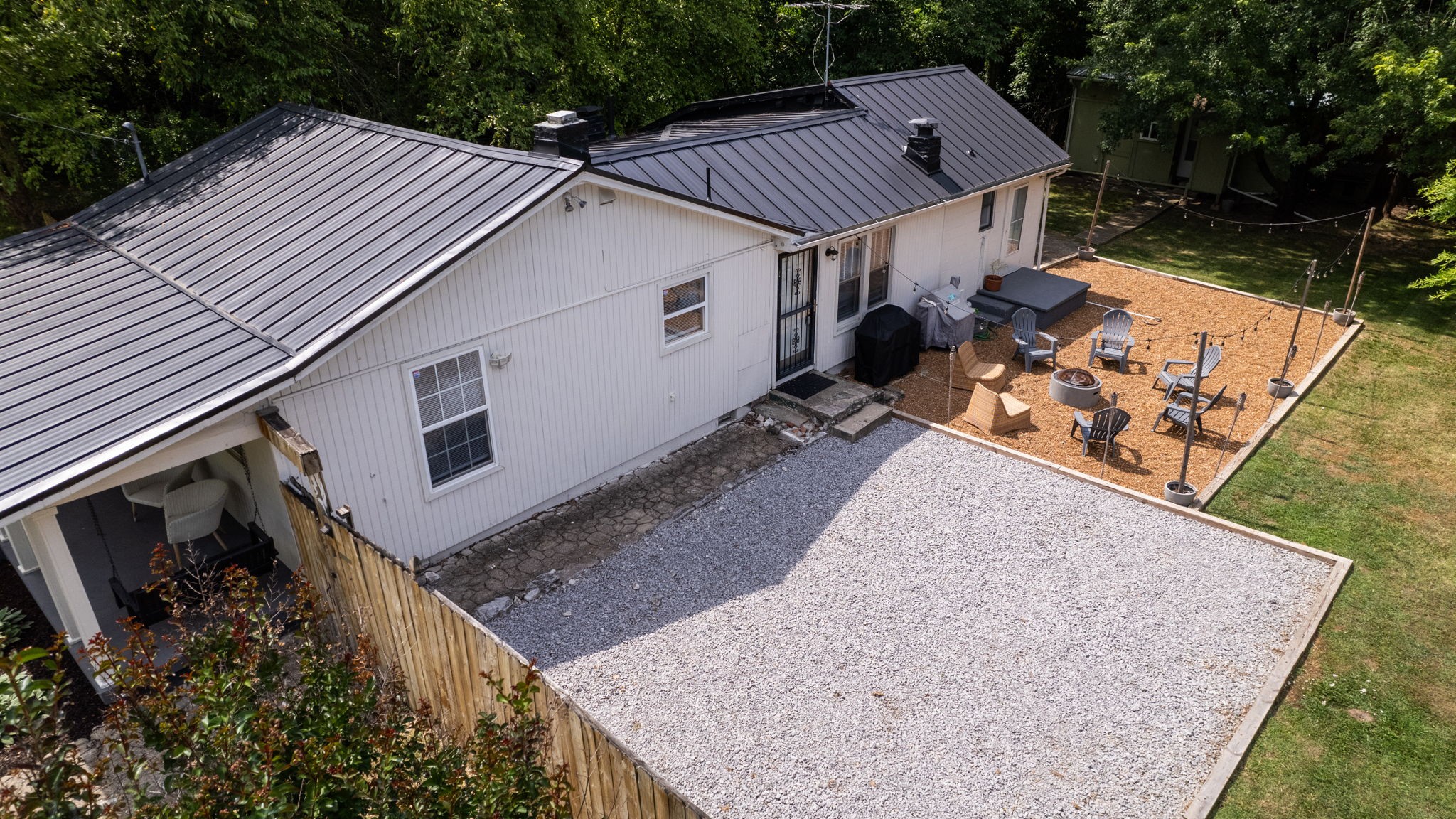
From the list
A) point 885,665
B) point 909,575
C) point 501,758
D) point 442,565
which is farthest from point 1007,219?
point 501,758

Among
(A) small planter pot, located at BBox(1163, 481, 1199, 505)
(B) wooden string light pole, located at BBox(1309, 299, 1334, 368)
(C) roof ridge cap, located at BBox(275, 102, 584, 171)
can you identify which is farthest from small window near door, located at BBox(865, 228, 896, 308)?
(B) wooden string light pole, located at BBox(1309, 299, 1334, 368)

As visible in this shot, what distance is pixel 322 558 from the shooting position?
24.5 feet

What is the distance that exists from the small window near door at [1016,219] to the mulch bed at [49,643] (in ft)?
54.8

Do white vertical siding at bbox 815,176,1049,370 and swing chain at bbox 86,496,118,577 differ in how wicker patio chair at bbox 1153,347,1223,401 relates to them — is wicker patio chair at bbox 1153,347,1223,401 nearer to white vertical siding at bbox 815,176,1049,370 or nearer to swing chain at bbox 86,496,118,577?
white vertical siding at bbox 815,176,1049,370

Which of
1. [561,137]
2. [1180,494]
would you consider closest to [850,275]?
[1180,494]

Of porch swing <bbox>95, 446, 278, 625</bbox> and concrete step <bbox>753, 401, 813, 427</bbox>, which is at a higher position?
porch swing <bbox>95, 446, 278, 625</bbox>

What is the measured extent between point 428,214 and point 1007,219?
12897 mm

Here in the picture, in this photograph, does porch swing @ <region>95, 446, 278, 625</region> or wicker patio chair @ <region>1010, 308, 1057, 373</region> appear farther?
wicker patio chair @ <region>1010, 308, 1057, 373</region>

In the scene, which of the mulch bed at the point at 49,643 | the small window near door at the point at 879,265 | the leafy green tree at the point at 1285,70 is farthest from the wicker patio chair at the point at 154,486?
the leafy green tree at the point at 1285,70

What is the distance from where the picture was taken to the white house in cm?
736

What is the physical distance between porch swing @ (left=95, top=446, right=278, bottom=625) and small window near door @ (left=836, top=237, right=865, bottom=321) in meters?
8.80

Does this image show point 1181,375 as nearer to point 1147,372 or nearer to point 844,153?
point 1147,372

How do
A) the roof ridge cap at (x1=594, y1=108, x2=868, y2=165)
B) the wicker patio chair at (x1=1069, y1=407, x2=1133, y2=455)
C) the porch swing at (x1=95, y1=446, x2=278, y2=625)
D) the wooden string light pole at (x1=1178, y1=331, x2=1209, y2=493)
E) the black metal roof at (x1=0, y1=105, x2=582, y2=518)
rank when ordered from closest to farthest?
the black metal roof at (x1=0, y1=105, x2=582, y2=518), the porch swing at (x1=95, y1=446, x2=278, y2=625), the wooden string light pole at (x1=1178, y1=331, x2=1209, y2=493), the wicker patio chair at (x1=1069, y1=407, x2=1133, y2=455), the roof ridge cap at (x1=594, y1=108, x2=868, y2=165)

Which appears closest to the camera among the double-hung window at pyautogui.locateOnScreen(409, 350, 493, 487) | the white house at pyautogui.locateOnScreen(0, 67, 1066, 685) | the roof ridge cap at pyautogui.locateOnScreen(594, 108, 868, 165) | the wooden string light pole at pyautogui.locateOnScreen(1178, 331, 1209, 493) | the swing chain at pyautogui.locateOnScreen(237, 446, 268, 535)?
the white house at pyautogui.locateOnScreen(0, 67, 1066, 685)
